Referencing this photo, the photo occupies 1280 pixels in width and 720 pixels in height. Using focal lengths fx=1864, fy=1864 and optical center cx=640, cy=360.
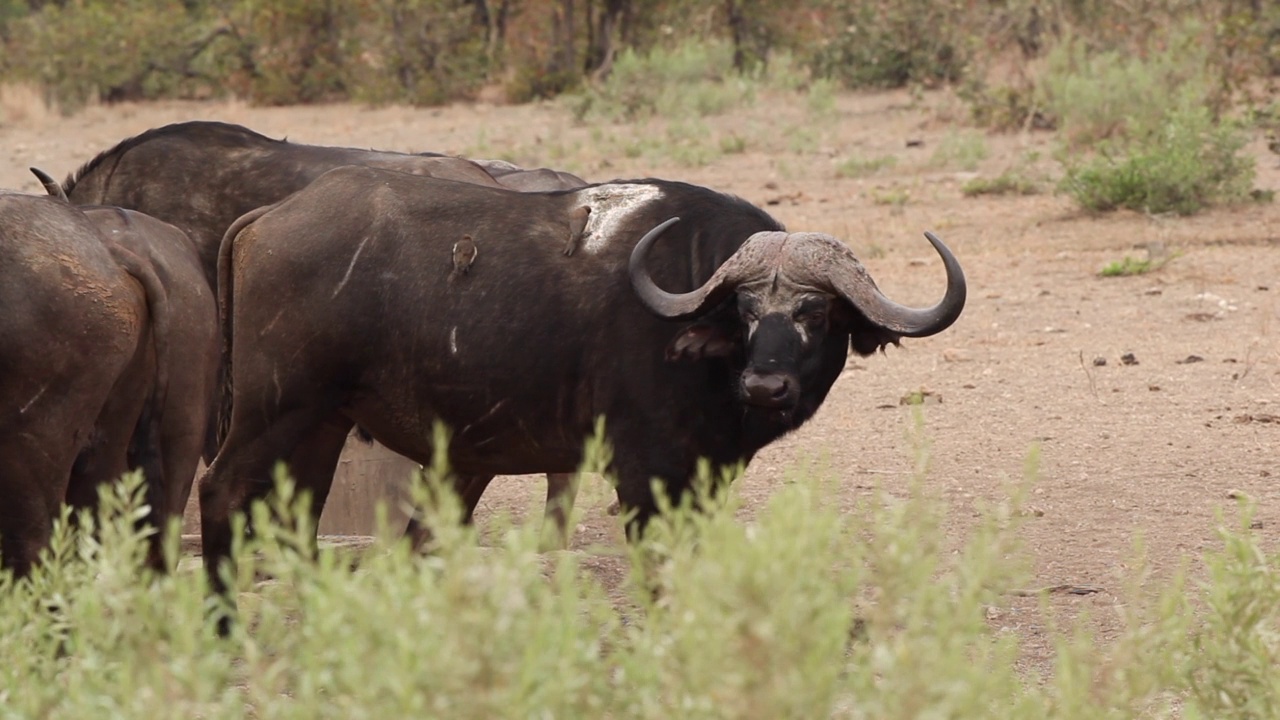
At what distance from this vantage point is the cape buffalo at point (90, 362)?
4887mm

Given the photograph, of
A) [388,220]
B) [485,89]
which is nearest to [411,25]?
[485,89]

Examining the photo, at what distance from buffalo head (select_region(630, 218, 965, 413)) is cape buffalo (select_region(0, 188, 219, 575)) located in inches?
53.7

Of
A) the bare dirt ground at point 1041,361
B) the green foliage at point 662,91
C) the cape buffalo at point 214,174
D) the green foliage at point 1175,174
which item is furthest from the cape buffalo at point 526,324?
the green foliage at point 662,91

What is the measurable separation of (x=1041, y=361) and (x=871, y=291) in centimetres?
497

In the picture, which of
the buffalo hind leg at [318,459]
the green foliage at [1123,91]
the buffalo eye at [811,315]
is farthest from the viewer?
the green foliage at [1123,91]

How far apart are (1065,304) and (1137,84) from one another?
608cm

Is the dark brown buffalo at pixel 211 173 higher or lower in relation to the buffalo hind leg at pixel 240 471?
higher

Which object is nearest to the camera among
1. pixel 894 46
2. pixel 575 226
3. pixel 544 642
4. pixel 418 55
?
pixel 544 642

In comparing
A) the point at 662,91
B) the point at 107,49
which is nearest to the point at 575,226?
the point at 662,91

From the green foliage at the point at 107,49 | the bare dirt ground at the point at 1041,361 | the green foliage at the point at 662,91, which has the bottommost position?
the green foliage at the point at 107,49

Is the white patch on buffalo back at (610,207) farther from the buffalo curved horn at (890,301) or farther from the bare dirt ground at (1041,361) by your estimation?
the bare dirt ground at (1041,361)

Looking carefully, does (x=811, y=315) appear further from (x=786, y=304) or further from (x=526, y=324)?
(x=526, y=324)

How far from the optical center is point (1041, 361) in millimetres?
10000

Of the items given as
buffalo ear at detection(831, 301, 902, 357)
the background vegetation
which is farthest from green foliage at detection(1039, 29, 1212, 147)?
buffalo ear at detection(831, 301, 902, 357)
